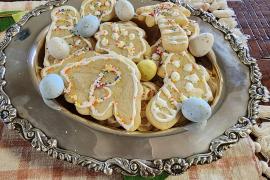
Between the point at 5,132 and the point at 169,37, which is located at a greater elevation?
the point at 169,37

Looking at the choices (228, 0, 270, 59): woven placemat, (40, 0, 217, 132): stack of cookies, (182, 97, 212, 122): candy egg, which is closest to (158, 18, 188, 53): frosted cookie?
(40, 0, 217, 132): stack of cookies

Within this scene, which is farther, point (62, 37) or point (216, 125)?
point (62, 37)

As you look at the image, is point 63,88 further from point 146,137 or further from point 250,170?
point 250,170

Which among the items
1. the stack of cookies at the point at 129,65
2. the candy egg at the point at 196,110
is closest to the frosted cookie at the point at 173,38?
the stack of cookies at the point at 129,65

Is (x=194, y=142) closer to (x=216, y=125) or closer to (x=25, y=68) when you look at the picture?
(x=216, y=125)

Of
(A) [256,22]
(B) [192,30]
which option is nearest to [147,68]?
(B) [192,30]

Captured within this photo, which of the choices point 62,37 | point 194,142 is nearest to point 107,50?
point 62,37

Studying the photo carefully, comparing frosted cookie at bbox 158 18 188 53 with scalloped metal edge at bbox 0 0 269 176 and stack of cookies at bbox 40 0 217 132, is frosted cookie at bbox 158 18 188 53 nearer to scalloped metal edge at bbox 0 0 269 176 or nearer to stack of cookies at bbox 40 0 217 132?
stack of cookies at bbox 40 0 217 132

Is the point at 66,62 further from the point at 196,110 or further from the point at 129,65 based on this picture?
the point at 196,110
